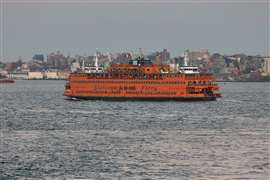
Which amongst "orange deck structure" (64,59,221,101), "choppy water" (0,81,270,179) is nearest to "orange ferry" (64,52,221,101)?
"orange deck structure" (64,59,221,101)

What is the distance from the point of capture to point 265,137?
43.4 metres

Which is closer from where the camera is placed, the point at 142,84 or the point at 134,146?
the point at 134,146

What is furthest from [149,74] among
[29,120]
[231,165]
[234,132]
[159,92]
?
[231,165]

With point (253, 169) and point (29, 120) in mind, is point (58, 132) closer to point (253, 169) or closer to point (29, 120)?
point (29, 120)

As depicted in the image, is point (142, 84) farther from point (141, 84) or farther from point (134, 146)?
point (134, 146)

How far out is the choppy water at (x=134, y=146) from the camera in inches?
1216

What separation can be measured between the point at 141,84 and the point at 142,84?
0.37 feet

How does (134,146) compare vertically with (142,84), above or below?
below

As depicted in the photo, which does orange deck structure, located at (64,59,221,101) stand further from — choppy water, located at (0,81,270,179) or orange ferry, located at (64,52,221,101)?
choppy water, located at (0,81,270,179)

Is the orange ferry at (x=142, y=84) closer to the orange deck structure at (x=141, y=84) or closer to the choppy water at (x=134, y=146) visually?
the orange deck structure at (x=141, y=84)

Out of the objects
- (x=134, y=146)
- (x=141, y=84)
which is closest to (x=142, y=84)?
(x=141, y=84)

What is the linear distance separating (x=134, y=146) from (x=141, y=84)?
1760 inches

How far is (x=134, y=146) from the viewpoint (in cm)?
3916

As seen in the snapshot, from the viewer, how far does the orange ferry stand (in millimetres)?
82562
